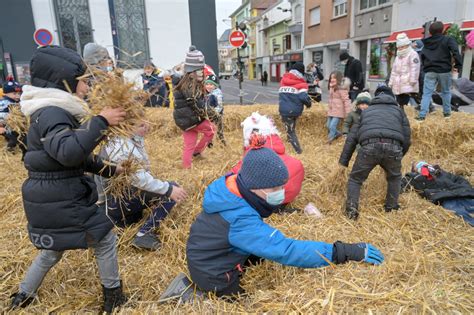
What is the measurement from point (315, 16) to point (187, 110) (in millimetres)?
28108

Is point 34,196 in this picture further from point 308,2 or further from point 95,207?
point 308,2

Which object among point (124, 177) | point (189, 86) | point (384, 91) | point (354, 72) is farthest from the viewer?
point (354, 72)

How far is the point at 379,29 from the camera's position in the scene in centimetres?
2072

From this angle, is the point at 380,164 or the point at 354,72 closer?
the point at 380,164

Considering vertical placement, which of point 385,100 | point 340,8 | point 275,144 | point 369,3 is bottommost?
point 275,144

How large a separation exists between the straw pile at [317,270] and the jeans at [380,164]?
19 centimetres

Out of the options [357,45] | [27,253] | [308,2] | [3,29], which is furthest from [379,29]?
[27,253]

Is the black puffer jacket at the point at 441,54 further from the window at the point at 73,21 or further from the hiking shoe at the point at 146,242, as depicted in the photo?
the window at the point at 73,21

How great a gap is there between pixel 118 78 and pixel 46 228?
103cm

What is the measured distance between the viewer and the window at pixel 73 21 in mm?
13039

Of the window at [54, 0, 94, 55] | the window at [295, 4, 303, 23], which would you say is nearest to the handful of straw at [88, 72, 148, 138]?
the window at [54, 0, 94, 55]

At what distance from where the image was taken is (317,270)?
2045 mm

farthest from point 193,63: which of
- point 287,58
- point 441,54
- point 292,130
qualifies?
point 287,58

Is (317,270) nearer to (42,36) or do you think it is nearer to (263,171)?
(263,171)
